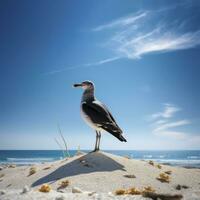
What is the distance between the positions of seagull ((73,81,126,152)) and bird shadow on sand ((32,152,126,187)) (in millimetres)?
695

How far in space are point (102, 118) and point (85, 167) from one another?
1.69 metres

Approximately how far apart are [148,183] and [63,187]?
2.51m

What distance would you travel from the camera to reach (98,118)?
960 centimetres

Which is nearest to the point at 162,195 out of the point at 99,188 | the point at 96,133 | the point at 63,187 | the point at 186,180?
the point at 99,188

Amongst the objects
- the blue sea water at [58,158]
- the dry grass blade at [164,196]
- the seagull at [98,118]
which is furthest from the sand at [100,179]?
the blue sea water at [58,158]

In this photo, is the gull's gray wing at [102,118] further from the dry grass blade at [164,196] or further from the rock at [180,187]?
the dry grass blade at [164,196]

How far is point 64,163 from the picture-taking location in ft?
31.6

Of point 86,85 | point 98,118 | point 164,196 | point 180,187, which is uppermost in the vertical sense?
point 86,85

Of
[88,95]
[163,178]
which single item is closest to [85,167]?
[163,178]

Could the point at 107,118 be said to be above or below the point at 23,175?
above

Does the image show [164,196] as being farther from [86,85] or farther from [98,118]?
[86,85]

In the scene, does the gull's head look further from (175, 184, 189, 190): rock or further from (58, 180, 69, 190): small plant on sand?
(175, 184, 189, 190): rock

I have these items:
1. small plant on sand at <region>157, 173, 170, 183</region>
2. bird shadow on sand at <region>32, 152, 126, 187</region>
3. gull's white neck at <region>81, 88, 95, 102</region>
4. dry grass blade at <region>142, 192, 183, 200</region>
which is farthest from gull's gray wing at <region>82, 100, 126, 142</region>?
dry grass blade at <region>142, 192, 183, 200</region>

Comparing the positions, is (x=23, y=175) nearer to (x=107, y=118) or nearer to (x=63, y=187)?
(x=63, y=187)
